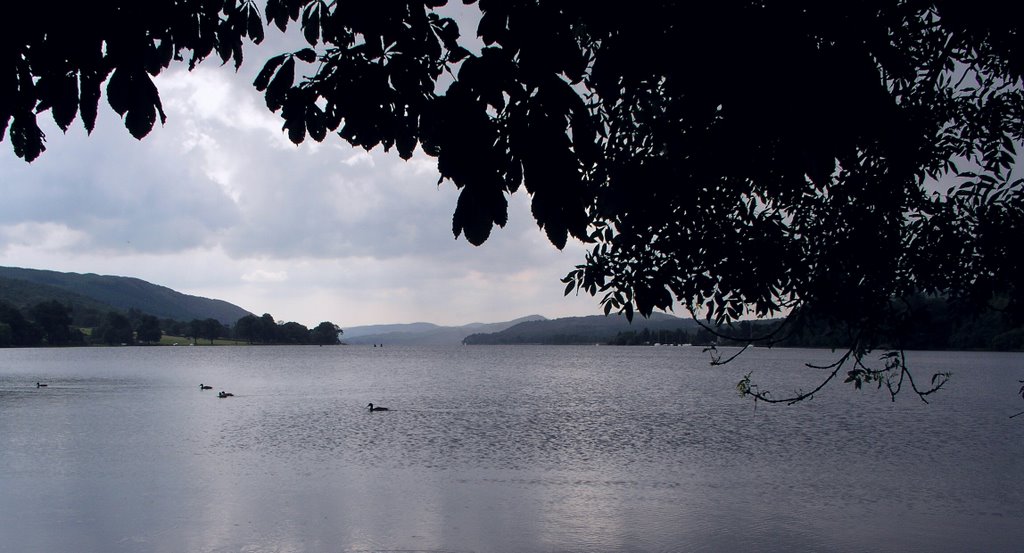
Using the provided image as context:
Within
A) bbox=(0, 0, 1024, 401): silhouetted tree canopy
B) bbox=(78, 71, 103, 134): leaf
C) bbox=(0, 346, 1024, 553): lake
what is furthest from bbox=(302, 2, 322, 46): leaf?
bbox=(0, 346, 1024, 553): lake

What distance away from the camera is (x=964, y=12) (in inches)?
192

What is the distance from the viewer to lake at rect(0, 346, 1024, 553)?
51.4 feet

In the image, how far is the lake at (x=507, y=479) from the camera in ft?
51.4

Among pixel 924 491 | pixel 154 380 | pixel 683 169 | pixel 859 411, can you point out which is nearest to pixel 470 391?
pixel 859 411

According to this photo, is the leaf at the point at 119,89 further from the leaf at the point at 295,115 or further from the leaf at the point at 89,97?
the leaf at the point at 295,115

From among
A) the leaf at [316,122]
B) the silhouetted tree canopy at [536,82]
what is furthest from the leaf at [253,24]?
the leaf at [316,122]

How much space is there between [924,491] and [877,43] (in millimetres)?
19729

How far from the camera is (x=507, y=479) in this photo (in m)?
21.5

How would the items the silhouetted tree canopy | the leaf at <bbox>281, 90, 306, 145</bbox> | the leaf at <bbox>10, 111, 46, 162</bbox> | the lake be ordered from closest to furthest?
the silhouetted tree canopy, the leaf at <bbox>10, 111, 46, 162</bbox>, the leaf at <bbox>281, 90, 306, 145</bbox>, the lake

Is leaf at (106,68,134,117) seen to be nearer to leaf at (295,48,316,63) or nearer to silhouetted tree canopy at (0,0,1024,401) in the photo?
silhouetted tree canopy at (0,0,1024,401)

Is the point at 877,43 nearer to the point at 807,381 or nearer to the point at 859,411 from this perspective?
the point at 859,411

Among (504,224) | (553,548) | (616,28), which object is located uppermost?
(616,28)

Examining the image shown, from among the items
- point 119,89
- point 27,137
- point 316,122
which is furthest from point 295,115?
point 27,137

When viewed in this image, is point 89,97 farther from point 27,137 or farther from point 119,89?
point 27,137
